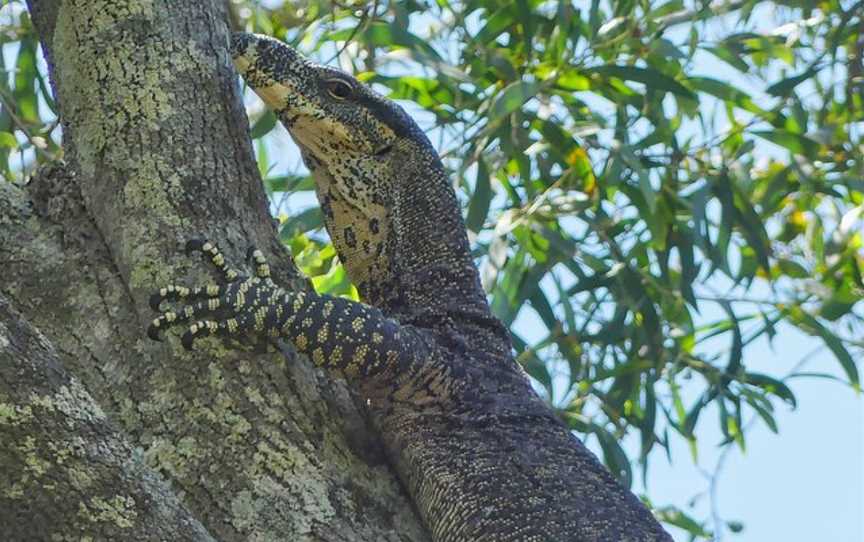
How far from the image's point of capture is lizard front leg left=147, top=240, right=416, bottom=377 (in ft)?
13.1

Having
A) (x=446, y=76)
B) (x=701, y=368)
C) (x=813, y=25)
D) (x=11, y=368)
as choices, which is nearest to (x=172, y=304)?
(x=11, y=368)

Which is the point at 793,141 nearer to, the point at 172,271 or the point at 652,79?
the point at 652,79

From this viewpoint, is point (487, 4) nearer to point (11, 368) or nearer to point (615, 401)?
point (615, 401)

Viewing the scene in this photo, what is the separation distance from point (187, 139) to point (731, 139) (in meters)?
4.68

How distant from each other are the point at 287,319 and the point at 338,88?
1199 mm

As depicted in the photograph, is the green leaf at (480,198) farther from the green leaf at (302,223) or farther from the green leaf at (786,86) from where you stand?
the green leaf at (786,86)

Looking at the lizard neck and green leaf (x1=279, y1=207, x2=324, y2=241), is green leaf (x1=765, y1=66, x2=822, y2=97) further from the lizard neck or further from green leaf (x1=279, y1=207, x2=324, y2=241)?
the lizard neck

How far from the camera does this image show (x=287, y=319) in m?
4.38

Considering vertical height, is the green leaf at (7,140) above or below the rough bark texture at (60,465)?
above

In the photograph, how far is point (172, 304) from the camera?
392cm

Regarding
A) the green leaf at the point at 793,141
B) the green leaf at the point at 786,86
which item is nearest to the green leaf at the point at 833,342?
the green leaf at the point at 793,141

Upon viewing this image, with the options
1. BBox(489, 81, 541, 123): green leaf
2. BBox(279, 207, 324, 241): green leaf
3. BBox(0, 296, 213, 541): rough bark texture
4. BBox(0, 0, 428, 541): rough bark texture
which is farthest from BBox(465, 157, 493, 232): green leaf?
BBox(0, 296, 213, 541): rough bark texture

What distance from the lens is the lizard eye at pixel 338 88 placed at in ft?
17.1

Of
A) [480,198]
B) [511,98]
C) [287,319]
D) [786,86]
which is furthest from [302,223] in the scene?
[786,86]
